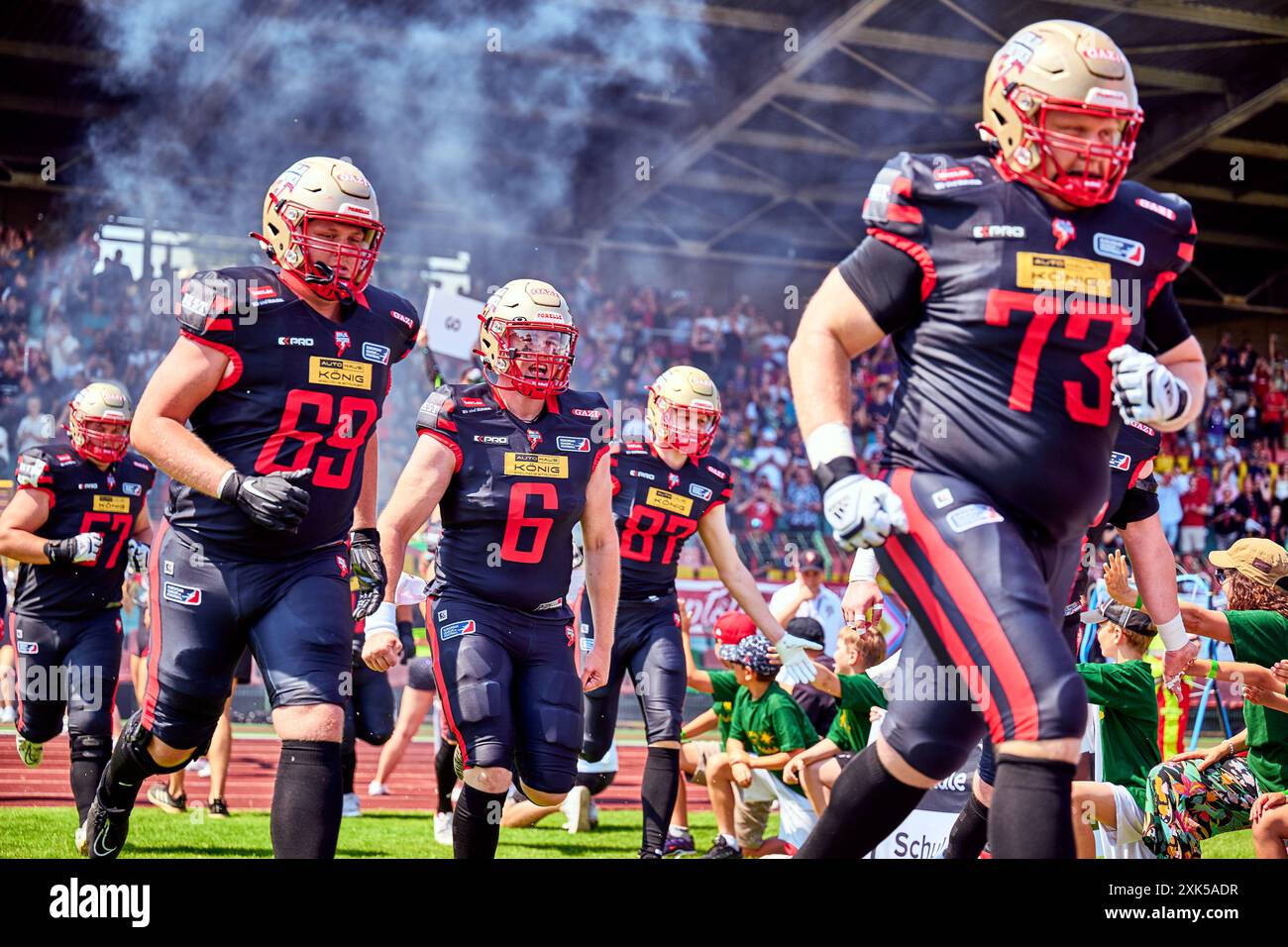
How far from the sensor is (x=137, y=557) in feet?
24.9

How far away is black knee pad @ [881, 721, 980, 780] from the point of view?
12.0 feet

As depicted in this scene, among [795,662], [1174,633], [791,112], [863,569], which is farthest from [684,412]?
[791,112]

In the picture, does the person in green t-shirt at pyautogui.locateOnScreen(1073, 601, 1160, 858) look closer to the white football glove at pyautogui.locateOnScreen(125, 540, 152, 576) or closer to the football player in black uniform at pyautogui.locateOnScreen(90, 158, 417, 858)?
the football player in black uniform at pyautogui.locateOnScreen(90, 158, 417, 858)

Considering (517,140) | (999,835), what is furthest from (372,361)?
(517,140)

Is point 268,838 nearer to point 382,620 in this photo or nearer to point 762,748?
point 762,748

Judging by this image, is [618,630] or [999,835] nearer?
[999,835]

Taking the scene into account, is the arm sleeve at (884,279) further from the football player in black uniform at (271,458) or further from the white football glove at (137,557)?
the white football glove at (137,557)

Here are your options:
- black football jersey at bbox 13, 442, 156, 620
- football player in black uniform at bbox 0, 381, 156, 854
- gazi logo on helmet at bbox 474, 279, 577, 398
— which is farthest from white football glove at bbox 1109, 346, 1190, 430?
football player in black uniform at bbox 0, 381, 156, 854

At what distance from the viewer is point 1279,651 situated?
18.5 ft

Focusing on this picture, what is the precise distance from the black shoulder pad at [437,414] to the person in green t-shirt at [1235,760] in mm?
3147

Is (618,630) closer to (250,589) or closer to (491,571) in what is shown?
(491,571)

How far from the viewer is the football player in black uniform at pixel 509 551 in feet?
16.8

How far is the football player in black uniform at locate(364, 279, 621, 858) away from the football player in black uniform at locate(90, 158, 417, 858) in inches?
19.8

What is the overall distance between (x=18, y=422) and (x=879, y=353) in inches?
556
